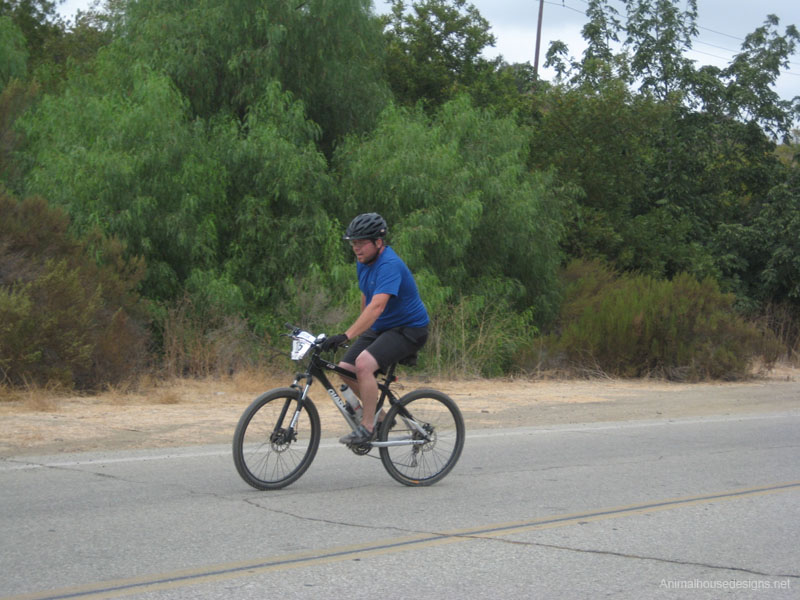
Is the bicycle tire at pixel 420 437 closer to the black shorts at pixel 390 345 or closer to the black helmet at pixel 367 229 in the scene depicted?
the black shorts at pixel 390 345

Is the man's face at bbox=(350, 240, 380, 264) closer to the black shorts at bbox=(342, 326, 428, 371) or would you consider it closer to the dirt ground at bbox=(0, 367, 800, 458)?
the black shorts at bbox=(342, 326, 428, 371)

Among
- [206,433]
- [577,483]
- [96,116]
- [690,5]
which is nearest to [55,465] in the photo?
[206,433]

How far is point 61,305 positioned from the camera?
13.8m

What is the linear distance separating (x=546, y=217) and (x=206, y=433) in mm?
15246

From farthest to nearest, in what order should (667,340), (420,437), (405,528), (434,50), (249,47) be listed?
(434,50) → (249,47) → (667,340) → (420,437) → (405,528)

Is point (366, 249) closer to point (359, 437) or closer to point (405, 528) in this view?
point (359, 437)

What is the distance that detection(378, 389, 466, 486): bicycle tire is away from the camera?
7.59 metres

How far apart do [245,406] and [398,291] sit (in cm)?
607

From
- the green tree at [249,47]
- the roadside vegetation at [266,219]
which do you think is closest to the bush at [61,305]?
the roadside vegetation at [266,219]

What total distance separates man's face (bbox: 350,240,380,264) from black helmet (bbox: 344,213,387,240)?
6 cm

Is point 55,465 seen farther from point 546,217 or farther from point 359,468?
point 546,217

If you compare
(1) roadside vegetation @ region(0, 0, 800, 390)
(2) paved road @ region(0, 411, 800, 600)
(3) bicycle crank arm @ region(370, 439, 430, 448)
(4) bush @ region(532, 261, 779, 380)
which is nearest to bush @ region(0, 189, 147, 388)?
(1) roadside vegetation @ region(0, 0, 800, 390)

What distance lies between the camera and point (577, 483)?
7926 millimetres

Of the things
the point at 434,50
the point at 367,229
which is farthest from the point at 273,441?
the point at 434,50
